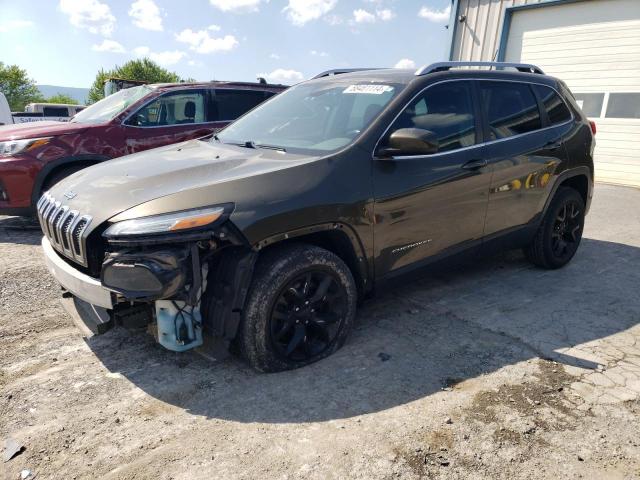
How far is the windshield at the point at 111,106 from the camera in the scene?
20.9 feet

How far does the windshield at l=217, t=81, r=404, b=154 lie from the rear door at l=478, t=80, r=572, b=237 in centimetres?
103

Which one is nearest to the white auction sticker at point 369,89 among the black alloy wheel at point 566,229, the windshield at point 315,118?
the windshield at point 315,118

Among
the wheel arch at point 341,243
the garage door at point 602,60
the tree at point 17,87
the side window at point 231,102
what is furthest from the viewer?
the tree at point 17,87

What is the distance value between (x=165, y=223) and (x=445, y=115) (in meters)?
2.19

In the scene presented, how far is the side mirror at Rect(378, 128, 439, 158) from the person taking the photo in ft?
9.60

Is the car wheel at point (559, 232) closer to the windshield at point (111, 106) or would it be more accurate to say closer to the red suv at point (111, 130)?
the red suv at point (111, 130)

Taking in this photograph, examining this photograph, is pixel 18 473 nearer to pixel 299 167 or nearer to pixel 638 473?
pixel 299 167

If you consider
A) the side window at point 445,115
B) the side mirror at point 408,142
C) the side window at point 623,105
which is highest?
the side window at point 623,105

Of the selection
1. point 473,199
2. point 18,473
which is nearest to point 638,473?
point 473,199

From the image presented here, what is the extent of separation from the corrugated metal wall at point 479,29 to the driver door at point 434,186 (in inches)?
372

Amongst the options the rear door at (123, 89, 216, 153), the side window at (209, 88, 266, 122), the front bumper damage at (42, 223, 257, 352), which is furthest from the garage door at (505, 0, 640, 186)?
the front bumper damage at (42, 223, 257, 352)

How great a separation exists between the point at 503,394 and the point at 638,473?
70 cm

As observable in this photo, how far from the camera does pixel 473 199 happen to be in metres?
3.60

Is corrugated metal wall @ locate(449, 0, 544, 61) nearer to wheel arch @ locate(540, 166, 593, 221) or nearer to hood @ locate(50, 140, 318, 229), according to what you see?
wheel arch @ locate(540, 166, 593, 221)
